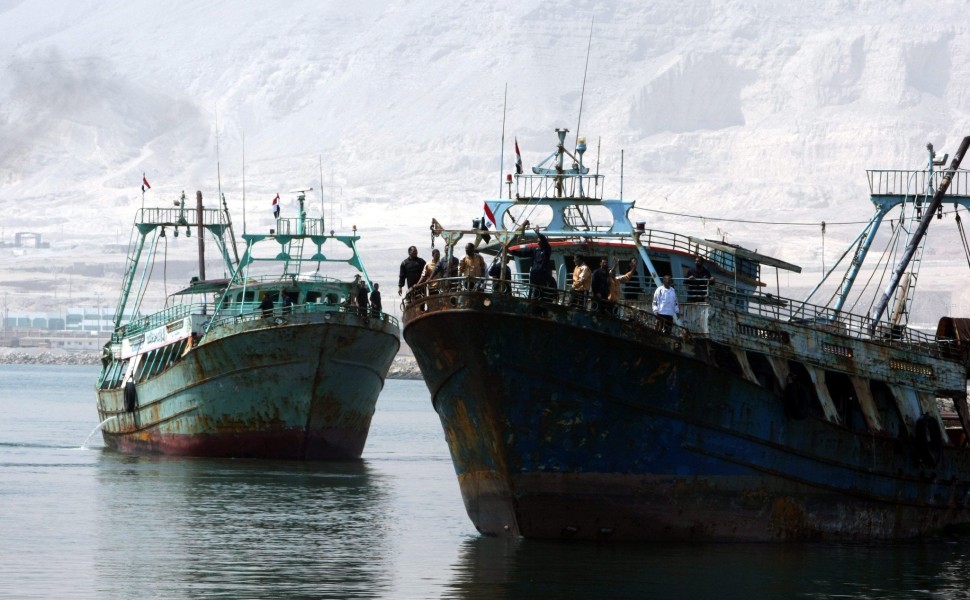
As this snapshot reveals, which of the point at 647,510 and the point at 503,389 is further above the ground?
the point at 503,389

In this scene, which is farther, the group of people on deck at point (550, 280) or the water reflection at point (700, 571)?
the group of people on deck at point (550, 280)

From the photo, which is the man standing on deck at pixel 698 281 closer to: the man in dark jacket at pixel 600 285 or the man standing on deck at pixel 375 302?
the man in dark jacket at pixel 600 285

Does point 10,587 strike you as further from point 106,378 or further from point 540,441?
point 106,378

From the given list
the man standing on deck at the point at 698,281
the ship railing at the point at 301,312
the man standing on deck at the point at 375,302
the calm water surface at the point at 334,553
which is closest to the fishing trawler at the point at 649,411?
the man standing on deck at the point at 698,281

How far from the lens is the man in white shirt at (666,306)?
1210 inches

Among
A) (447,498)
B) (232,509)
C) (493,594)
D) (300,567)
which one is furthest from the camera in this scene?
(447,498)

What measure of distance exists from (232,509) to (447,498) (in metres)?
6.85

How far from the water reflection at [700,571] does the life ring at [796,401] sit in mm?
2291

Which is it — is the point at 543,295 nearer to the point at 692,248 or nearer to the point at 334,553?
the point at 334,553

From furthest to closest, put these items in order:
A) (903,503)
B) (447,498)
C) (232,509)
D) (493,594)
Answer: (447,498)
(232,509)
(903,503)
(493,594)

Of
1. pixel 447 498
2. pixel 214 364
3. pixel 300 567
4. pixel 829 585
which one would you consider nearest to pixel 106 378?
pixel 214 364

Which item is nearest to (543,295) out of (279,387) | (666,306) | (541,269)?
(541,269)

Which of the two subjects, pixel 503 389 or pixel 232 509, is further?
pixel 232 509

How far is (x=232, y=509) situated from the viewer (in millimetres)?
39125
